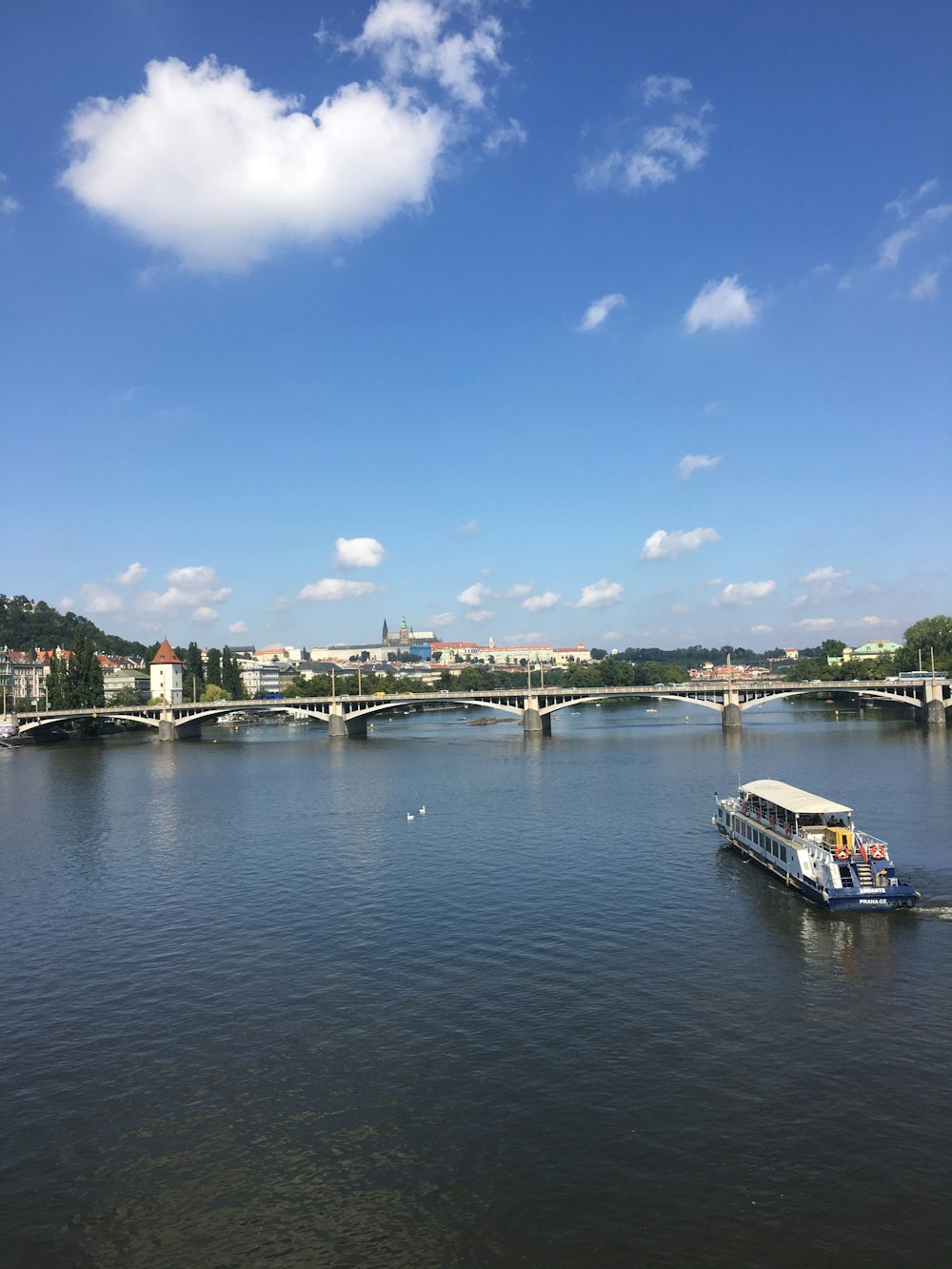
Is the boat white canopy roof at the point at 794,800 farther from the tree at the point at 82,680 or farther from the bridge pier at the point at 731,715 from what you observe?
the tree at the point at 82,680

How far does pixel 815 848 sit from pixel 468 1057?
17.7m

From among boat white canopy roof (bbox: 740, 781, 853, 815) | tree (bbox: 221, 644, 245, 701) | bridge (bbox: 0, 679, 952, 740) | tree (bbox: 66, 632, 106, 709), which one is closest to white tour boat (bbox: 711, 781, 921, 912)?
boat white canopy roof (bbox: 740, 781, 853, 815)

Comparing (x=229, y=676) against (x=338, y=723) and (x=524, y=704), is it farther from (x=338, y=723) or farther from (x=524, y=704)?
(x=524, y=704)

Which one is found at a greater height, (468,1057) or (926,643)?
(926,643)

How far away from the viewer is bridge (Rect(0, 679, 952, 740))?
3999 inches

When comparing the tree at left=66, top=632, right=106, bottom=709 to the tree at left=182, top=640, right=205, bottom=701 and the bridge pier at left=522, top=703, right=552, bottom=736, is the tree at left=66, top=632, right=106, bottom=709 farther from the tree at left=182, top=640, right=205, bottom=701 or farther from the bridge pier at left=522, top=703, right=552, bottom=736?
the bridge pier at left=522, top=703, right=552, bottom=736

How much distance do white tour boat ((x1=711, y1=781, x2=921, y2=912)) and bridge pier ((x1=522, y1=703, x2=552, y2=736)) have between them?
211 ft

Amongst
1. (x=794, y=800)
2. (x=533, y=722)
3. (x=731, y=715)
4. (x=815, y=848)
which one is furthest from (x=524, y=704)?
(x=815, y=848)

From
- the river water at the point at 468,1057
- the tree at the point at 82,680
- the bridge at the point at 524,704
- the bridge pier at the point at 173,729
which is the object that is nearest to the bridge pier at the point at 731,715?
the bridge at the point at 524,704

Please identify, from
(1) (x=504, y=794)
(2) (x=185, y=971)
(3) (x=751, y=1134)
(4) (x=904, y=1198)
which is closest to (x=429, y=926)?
(2) (x=185, y=971)

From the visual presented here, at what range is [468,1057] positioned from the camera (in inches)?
733

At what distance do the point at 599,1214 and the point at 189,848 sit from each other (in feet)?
109

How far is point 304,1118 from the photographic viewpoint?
16391mm

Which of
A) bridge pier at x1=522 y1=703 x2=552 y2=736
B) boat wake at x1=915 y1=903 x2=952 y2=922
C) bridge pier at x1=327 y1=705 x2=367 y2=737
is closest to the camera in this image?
boat wake at x1=915 y1=903 x2=952 y2=922
